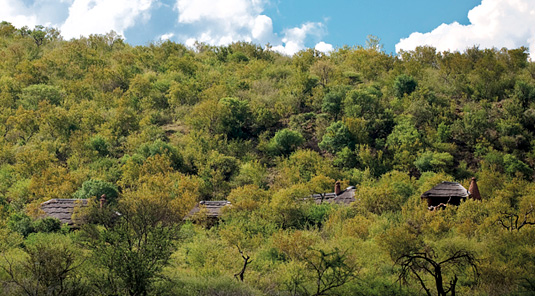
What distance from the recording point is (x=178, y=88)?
6041cm

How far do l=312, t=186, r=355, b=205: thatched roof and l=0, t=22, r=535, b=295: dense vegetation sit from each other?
993mm

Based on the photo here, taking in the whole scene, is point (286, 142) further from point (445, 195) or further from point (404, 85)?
point (445, 195)

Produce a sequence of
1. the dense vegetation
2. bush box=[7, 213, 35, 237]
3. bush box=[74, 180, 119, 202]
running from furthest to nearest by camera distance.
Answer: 1. bush box=[74, 180, 119, 202]
2. bush box=[7, 213, 35, 237]
3. the dense vegetation

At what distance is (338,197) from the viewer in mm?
38156

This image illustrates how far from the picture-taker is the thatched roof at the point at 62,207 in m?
36.2

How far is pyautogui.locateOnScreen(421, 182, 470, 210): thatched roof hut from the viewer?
34125mm

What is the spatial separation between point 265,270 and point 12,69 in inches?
2158

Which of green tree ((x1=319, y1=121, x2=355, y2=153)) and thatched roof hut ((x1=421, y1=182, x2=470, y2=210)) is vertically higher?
green tree ((x1=319, y1=121, x2=355, y2=153))

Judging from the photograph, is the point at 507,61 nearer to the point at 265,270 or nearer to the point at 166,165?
the point at 166,165

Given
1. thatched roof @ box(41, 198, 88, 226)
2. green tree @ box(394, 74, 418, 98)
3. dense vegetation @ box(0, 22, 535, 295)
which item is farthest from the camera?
green tree @ box(394, 74, 418, 98)

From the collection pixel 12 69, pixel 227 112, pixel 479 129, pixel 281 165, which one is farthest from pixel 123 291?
pixel 12 69

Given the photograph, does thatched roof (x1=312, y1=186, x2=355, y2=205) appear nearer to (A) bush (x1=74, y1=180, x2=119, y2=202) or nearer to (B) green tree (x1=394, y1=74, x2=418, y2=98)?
(A) bush (x1=74, y1=180, x2=119, y2=202)

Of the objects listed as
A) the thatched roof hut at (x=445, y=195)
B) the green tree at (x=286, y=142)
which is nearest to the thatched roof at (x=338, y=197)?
the thatched roof hut at (x=445, y=195)

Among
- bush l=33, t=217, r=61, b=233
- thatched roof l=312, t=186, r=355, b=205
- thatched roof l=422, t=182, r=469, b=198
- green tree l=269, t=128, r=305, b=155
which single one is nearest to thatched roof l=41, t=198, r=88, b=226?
bush l=33, t=217, r=61, b=233
